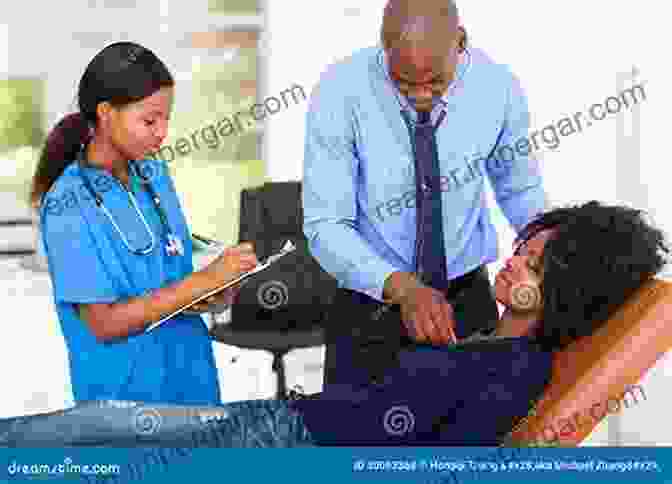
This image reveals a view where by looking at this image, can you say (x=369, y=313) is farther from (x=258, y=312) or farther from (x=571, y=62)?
(x=571, y=62)

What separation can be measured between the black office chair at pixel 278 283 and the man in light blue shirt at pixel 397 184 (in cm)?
150

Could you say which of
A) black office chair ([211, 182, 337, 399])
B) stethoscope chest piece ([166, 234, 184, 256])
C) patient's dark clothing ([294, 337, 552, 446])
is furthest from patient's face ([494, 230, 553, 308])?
black office chair ([211, 182, 337, 399])

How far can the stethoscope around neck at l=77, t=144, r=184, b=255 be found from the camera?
2.12m

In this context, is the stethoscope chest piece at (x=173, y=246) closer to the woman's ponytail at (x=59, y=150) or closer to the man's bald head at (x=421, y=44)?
the woman's ponytail at (x=59, y=150)

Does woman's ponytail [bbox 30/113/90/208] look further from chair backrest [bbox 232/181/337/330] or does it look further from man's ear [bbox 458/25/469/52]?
chair backrest [bbox 232/181/337/330]

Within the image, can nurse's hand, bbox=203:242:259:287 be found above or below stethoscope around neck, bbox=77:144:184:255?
below

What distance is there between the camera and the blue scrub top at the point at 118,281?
2082 mm

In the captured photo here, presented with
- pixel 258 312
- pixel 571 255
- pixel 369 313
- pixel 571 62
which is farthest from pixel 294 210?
pixel 571 255

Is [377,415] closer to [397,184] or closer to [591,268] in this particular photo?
[591,268]

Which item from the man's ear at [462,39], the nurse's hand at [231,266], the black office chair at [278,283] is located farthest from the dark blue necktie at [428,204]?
the black office chair at [278,283]

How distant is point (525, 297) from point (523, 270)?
0.05 meters

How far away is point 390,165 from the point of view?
2.22 metres

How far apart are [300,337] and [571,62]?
4.45 ft

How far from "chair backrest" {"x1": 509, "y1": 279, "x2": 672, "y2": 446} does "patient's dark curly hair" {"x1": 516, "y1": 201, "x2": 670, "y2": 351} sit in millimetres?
71
